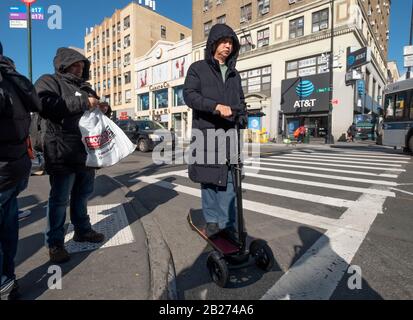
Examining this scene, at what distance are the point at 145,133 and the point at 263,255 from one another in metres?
12.0

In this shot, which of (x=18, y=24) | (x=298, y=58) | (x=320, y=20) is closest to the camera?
(x=18, y=24)

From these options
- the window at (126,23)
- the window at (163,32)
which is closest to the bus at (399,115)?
the window at (163,32)

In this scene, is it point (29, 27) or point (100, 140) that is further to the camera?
point (29, 27)

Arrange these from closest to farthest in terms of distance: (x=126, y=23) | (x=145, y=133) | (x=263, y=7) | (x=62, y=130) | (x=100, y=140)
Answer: (x=62, y=130) < (x=100, y=140) < (x=145, y=133) < (x=263, y=7) < (x=126, y=23)

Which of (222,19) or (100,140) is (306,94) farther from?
(100,140)

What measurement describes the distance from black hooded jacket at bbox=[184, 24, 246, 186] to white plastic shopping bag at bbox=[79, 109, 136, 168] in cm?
84

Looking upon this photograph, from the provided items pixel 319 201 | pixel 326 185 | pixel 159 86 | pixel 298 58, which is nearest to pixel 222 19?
pixel 298 58

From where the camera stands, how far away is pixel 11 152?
1.97 metres

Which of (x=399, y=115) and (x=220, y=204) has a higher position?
(x=399, y=115)

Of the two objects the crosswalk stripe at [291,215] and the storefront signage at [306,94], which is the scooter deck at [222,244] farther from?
the storefront signage at [306,94]

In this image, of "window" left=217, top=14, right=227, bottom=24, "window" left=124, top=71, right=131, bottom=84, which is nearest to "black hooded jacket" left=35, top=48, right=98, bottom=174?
"window" left=217, top=14, right=227, bottom=24

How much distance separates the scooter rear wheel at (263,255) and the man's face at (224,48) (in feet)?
5.94

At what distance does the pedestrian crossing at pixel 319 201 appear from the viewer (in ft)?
7.93

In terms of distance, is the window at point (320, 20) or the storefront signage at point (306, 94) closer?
the window at point (320, 20)
